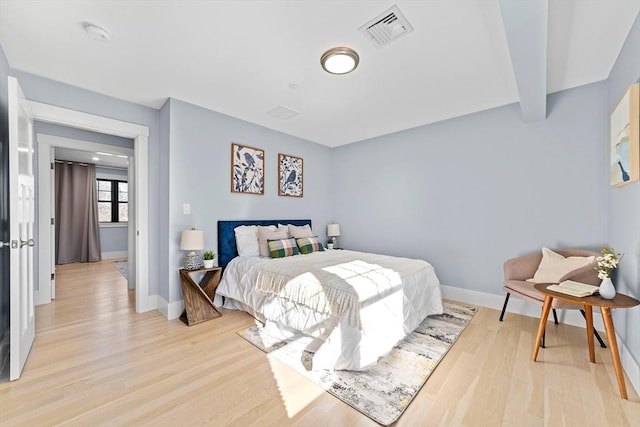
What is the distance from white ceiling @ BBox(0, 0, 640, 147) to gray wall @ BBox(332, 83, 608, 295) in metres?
0.38

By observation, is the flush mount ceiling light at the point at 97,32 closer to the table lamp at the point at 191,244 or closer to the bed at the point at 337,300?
the table lamp at the point at 191,244

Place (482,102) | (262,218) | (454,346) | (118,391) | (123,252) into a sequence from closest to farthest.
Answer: (118,391), (454,346), (482,102), (262,218), (123,252)

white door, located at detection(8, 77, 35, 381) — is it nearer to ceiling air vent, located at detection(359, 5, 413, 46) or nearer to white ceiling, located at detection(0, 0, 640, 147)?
white ceiling, located at detection(0, 0, 640, 147)

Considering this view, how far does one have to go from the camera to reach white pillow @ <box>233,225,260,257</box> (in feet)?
11.5

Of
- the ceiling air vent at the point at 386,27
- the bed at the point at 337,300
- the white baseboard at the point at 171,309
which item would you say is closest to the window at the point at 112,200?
the white baseboard at the point at 171,309

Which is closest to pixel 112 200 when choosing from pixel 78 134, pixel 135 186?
pixel 78 134

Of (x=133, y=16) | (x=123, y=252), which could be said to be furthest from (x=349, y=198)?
(x=123, y=252)

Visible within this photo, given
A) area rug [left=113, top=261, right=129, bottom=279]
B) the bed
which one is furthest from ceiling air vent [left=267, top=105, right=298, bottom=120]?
area rug [left=113, top=261, right=129, bottom=279]

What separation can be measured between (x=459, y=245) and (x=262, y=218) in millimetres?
2807

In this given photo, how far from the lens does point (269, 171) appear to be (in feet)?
13.7

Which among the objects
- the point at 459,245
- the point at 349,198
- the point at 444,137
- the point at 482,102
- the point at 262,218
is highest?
the point at 482,102

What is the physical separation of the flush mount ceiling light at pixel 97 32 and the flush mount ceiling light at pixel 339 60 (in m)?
1.64

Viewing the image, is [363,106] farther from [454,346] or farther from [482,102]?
[454,346]

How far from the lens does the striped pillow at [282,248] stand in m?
3.43
